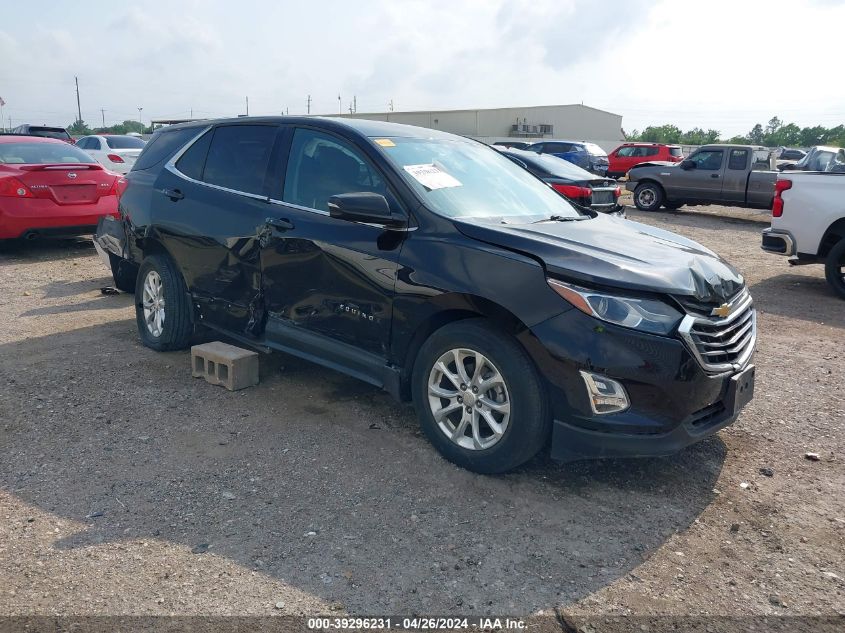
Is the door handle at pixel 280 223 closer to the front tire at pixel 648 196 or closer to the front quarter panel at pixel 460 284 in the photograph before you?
the front quarter panel at pixel 460 284

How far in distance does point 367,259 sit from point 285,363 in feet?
5.88

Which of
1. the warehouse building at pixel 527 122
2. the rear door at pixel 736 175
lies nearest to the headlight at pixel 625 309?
the rear door at pixel 736 175

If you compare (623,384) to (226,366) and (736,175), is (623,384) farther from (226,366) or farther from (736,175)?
(736,175)

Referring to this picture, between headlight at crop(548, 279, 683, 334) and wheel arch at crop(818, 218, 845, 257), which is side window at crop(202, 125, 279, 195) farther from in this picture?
wheel arch at crop(818, 218, 845, 257)

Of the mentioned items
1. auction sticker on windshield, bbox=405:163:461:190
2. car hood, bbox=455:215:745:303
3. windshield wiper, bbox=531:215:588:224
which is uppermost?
auction sticker on windshield, bbox=405:163:461:190

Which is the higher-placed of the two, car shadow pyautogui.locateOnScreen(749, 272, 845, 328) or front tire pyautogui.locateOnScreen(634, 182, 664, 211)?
front tire pyautogui.locateOnScreen(634, 182, 664, 211)

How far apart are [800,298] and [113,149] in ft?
54.5

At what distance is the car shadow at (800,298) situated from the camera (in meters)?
7.92

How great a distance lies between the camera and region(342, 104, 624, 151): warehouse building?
54.7m

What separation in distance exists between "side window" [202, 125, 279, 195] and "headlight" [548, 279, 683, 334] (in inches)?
95.8

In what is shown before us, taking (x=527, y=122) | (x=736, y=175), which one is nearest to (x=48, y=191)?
(x=736, y=175)

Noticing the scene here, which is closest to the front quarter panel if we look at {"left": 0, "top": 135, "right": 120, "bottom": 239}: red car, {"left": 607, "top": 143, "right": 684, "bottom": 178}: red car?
{"left": 0, "top": 135, "right": 120, "bottom": 239}: red car

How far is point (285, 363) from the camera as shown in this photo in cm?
567

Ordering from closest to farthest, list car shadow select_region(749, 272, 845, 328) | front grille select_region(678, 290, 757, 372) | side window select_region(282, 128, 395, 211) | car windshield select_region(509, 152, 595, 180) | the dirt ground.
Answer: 1. the dirt ground
2. front grille select_region(678, 290, 757, 372)
3. side window select_region(282, 128, 395, 211)
4. car shadow select_region(749, 272, 845, 328)
5. car windshield select_region(509, 152, 595, 180)
